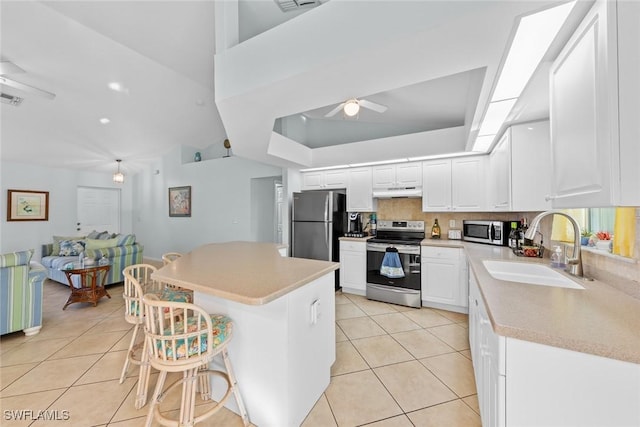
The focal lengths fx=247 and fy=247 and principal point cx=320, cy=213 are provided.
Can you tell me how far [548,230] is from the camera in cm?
233

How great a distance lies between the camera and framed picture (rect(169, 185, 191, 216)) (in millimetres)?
6199

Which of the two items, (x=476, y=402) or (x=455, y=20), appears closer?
(x=455, y=20)

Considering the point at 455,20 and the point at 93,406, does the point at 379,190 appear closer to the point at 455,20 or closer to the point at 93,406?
the point at 455,20

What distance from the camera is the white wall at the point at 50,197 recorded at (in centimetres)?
542

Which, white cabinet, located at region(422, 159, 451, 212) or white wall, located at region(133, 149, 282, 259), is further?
white wall, located at region(133, 149, 282, 259)

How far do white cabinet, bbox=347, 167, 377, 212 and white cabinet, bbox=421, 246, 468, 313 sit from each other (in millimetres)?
1101

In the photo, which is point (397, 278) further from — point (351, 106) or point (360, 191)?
point (351, 106)

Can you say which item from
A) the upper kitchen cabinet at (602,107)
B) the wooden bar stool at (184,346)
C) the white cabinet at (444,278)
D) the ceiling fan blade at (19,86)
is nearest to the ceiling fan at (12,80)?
the ceiling fan blade at (19,86)

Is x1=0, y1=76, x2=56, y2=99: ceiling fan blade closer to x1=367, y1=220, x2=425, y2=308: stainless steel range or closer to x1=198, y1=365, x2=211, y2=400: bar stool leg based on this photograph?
x1=198, y1=365, x2=211, y2=400: bar stool leg

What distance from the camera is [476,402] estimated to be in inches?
67.1

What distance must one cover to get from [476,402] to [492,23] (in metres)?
2.26

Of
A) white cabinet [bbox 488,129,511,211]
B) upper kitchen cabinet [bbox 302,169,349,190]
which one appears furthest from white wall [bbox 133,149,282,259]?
white cabinet [bbox 488,129,511,211]

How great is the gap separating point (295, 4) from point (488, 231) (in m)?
3.17

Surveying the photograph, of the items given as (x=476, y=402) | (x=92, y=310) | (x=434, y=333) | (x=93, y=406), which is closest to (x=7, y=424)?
(x=93, y=406)
